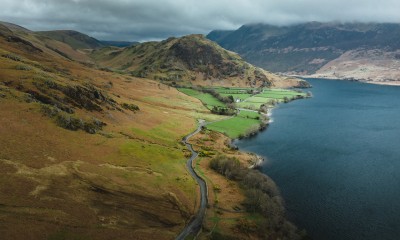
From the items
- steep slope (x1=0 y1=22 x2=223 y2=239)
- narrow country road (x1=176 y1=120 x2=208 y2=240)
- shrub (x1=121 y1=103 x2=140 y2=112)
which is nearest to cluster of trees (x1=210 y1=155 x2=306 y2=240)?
narrow country road (x1=176 y1=120 x2=208 y2=240)

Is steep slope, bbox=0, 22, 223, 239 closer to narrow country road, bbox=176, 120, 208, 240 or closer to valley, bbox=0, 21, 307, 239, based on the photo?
valley, bbox=0, 21, 307, 239

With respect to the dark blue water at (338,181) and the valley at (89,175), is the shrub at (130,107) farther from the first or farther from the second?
the dark blue water at (338,181)

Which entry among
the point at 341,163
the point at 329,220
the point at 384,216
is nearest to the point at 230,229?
the point at 329,220

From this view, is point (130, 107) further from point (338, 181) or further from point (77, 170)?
point (338, 181)

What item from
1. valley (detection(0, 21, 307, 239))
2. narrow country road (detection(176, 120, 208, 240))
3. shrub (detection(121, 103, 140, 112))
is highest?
shrub (detection(121, 103, 140, 112))

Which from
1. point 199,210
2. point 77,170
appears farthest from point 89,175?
point 199,210

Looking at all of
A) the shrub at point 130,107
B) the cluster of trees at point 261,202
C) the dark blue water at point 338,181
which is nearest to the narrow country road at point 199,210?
the cluster of trees at point 261,202

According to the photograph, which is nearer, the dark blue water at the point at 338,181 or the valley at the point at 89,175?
the valley at the point at 89,175
